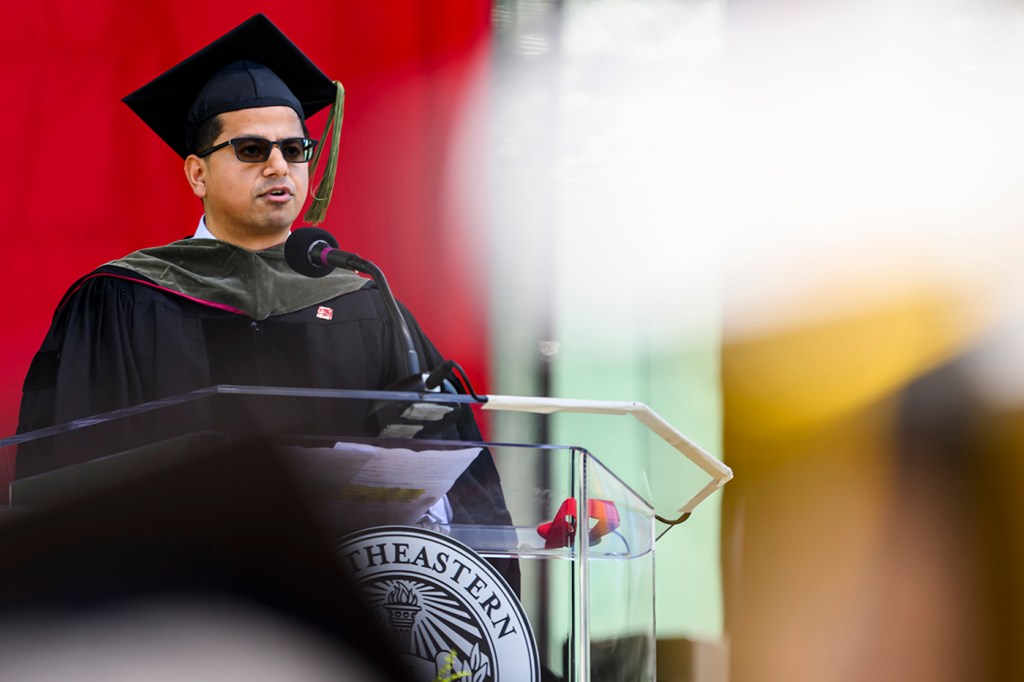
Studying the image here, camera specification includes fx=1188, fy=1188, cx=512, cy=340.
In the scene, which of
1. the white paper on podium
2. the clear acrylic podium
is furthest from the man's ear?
the white paper on podium

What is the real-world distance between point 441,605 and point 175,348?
55.6 inches

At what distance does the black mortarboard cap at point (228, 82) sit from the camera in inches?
103

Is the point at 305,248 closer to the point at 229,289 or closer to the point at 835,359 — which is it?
the point at 229,289

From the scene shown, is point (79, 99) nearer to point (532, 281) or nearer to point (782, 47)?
point (532, 281)

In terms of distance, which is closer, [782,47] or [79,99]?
[79,99]

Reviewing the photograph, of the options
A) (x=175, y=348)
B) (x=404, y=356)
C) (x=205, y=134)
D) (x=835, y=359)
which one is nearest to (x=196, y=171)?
(x=205, y=134)

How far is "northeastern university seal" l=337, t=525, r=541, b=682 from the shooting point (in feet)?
3.90

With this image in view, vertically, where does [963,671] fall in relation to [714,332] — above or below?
below

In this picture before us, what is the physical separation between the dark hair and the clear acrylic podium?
1.46m

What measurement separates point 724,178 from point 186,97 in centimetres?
163

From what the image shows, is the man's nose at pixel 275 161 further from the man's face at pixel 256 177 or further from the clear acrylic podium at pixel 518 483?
the clear acrylic podium at pixel 518 483

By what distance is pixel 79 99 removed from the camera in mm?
3113

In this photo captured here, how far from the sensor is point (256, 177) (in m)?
2.60

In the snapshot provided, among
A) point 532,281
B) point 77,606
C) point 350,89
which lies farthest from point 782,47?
point 77,606
